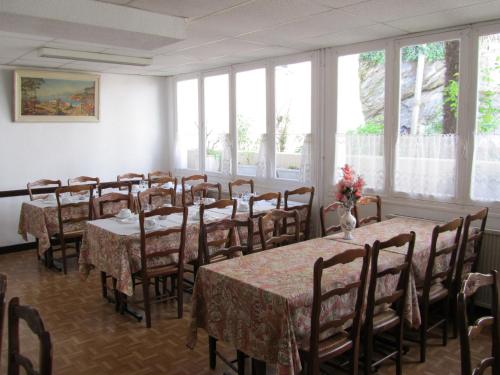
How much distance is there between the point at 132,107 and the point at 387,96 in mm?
4208

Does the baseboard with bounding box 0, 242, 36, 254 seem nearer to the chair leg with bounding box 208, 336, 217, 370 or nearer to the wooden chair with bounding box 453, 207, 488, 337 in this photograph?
the chair leg with bounding box 208, 336, 217, 370

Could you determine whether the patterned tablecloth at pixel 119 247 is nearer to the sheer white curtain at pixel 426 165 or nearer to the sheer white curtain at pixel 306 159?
the sheer white curtain at pixel 306 159

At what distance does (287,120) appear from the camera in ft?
19.0

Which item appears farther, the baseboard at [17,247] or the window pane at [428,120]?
the baseboard at [17,247]

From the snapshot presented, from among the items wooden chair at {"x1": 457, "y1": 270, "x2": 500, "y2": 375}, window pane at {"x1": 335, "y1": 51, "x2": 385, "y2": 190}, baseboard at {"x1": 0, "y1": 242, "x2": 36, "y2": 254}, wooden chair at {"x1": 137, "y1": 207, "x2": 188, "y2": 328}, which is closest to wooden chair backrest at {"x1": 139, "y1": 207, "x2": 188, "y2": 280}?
wooden chair at {"x1": 137, "y1": 207, "x2": 188, "y2": 328}

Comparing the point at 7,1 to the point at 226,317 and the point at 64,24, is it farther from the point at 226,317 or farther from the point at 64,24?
the point at 226,317

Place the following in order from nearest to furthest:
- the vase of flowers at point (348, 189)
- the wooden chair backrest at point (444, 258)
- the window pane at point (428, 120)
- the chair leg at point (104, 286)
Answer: the wooden chair backrest at point (444, 258), the vase of flowers at point (348, 189), the window pane at point (428, 120), the chair leg at point (104, 286)

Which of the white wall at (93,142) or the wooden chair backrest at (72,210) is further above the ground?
the white wall at (93,142)

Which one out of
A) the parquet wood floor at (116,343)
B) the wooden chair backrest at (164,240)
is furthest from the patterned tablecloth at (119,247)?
the parquet wood floor at (116,343)

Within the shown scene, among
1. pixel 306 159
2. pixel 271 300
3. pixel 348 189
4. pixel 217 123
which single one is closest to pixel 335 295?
pixel 271 300

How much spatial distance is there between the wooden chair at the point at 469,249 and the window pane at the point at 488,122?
428 mm

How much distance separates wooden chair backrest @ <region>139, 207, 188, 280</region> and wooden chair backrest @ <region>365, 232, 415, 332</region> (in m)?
1.70

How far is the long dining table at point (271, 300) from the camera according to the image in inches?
92.5

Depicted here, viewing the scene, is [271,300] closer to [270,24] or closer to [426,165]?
[270,24]
